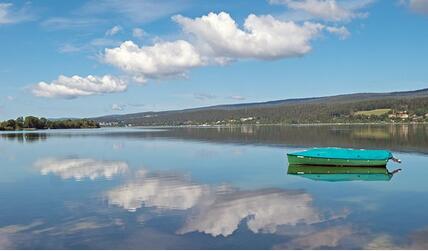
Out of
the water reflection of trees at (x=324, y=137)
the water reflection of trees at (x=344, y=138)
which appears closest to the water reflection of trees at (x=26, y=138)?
the water reflection of trees at (x=324, y=137)

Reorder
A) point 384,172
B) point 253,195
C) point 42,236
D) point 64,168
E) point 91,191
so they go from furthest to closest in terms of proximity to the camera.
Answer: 1. point 64,168
2. point 384,172
3. point 91,191
4. point 253,195
5. point 42,236

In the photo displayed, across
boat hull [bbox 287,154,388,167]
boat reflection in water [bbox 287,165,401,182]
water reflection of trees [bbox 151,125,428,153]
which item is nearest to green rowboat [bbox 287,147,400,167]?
boat hull [bbox 287,154,388,167]

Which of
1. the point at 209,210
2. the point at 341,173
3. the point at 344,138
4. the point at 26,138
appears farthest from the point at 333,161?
the point at 26,138

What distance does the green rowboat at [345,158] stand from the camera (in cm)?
3403

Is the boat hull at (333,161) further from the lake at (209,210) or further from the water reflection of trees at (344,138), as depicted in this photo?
the water reflection of trees at (344,138)

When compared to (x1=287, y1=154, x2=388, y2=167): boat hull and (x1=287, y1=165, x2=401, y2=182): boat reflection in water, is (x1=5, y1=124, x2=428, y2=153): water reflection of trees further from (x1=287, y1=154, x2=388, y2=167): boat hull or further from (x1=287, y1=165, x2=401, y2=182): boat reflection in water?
(x1=287, y1=165, x2=401, y2=182): boat reflection in water

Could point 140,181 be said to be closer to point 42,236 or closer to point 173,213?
point 173,213

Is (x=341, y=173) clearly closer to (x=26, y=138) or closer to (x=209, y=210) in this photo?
(x=209, y=210)

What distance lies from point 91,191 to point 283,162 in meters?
18.6

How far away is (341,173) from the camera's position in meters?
31.7

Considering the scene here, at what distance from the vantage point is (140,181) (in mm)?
27781

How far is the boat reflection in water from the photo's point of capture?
96.1 feet

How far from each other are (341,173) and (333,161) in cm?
273

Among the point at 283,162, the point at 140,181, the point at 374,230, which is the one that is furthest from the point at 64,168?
the point at 374,230
